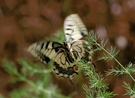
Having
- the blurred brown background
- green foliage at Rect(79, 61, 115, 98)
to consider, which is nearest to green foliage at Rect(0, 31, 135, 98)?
green foliage at Rect(79, 61, 115, 98)

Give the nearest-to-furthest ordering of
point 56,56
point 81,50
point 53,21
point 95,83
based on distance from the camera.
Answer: point 95,83, point 81,50, point 56,56, point 53,21

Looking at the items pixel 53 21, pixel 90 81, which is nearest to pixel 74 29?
pixel 90 81

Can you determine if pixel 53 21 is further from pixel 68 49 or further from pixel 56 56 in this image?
pixel 68 49

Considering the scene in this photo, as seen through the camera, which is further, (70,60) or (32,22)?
(32,22)

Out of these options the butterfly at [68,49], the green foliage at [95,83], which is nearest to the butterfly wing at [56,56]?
the butterfly at [68,49]

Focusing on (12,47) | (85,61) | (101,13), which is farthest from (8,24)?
(85,61)

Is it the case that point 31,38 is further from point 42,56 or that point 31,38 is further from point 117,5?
point 42,56
